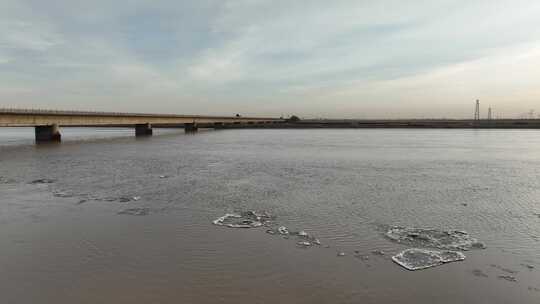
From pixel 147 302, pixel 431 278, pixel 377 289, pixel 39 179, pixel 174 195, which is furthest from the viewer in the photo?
pixel 39 179

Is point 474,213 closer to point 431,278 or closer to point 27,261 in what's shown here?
point 431,278

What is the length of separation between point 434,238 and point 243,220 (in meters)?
5.56

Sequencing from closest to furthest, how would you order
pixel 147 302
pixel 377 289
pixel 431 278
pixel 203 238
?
pixel 147 302 < pixel 377 289 < pixel 431 278 < pixel 203 238

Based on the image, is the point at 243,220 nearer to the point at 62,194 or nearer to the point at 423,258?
the point at 423,258

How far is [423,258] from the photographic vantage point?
8000mm

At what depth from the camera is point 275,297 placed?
6.12 metres

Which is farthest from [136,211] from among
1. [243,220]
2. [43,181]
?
[43,181]

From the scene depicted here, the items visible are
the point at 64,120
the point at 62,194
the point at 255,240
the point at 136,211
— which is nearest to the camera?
the point at 255,240

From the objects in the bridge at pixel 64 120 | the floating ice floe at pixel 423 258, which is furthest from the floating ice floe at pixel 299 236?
the bridge at pixel 64 120

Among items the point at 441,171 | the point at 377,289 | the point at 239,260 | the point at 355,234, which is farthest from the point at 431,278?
the point at 441,171

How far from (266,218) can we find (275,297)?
17.3 ft

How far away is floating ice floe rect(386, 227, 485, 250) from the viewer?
8.82 m

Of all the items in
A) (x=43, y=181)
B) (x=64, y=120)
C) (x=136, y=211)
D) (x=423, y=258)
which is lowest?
(x=423, y=258)

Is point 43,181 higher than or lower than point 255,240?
higher
